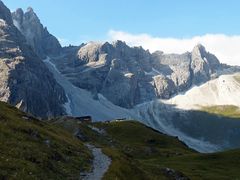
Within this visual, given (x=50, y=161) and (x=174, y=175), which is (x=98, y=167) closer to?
(x=50, y=161)

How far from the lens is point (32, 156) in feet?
154

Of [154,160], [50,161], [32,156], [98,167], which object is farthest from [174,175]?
[154,160]

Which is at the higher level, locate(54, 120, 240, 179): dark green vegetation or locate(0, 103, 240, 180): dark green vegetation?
locate(0, 103, 240, 180): dark green vegetation

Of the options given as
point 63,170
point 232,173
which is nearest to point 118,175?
point 63,170

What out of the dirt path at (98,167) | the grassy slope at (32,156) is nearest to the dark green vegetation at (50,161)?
the grassy slope at (32,156)

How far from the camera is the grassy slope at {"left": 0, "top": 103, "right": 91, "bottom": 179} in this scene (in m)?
39.8

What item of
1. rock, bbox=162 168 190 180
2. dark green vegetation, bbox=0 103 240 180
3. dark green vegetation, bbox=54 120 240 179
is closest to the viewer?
dark green vegetation, bbox=0 103 240 180

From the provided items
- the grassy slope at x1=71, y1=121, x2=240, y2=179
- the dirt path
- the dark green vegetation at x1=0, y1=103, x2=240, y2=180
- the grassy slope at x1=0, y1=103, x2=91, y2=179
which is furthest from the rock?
the grassy slope at x1=0, y1=103, x2=91, y2=179

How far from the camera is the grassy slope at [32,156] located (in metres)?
39.8

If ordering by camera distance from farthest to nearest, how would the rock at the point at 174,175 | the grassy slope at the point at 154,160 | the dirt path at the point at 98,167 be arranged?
the rock at the point at 174,175 < the grassy slope at the point at 154,160 < the dirt path at the point at 98,167

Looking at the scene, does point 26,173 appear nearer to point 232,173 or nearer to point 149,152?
point 232,173

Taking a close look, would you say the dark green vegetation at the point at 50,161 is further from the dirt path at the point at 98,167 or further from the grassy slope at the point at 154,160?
the dirt path at the point at 98,167

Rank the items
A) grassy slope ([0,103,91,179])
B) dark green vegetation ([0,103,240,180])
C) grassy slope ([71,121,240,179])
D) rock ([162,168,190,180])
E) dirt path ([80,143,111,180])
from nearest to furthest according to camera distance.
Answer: grassy slope ([0,103,91,179]) < dark green vegetation ([0,103,240,180]) < dirt path ([80,143,111,180]) < grassy slope ([71,121,240,179]) < rock ([162,168,190,180])

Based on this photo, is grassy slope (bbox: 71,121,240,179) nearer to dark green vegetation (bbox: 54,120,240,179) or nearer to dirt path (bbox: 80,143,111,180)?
dark green vegetation (bbox: 54,120,240,179)
